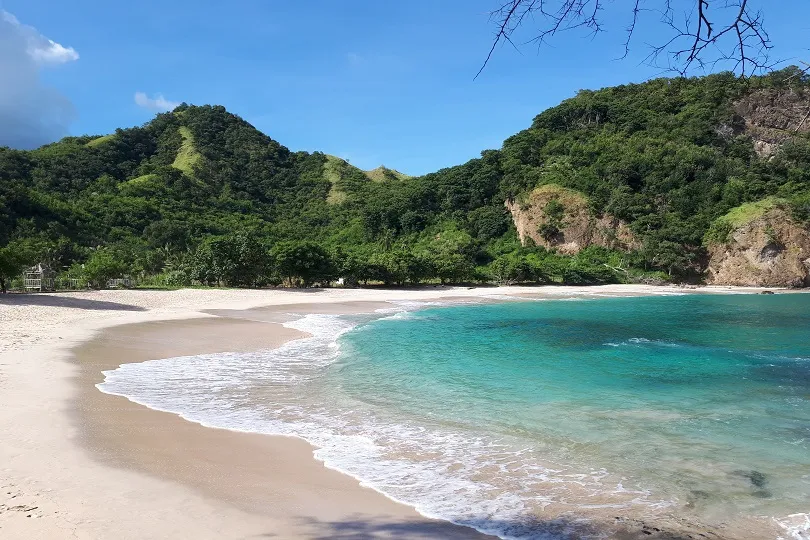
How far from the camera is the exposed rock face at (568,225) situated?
69938mm

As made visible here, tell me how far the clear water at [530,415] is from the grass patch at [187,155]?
91677mm

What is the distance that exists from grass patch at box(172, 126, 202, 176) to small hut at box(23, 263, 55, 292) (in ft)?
202

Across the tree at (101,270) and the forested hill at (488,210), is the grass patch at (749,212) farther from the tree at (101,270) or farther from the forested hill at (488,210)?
the tree at (101,270)

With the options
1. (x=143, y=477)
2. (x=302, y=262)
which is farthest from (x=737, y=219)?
(x=143, y=477)

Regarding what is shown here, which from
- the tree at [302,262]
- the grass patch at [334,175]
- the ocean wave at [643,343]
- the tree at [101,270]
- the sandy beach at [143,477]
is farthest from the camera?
the grass patch at [334,175]

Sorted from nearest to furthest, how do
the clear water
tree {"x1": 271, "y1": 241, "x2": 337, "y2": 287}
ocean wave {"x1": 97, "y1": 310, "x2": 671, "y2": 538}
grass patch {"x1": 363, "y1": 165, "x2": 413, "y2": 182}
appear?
1. ocean wave {"x1": 97, "y1": 310, "x2": 671, "y2": 538}
2. the clear water
3. tree {"x1": 271, "y1": 241, "x2": 337, "y2": 287}
4. grass patch {"x1": 363, "y1": 165, "x2": 413, "y2": 182}

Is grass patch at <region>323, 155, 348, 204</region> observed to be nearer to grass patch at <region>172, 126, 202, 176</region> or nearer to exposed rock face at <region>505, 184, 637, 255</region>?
grass patch at <region>172, 126, 202, 176</region>

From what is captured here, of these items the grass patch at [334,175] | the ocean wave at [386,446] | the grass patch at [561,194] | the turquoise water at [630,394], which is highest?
the grass patch at [334,175]

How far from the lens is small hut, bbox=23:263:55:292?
3640cm

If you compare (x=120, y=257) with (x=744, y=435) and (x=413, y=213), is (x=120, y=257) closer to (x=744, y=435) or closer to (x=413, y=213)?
(x=413, y=213)

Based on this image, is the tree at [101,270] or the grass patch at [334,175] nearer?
the tree at [101,270]

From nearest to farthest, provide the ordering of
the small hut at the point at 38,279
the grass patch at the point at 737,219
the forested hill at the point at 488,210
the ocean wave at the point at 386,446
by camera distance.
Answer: the ocean wave at the point at 386,446, the small hut at the point at 38,279, the forested hill at the point at 488,210, the grass patch at the point at 737,219

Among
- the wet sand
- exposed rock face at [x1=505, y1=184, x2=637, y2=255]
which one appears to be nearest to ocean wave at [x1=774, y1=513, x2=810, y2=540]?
the wet sand

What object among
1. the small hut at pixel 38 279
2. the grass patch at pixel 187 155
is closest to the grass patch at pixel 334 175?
the grass patch at pixel 187 155
